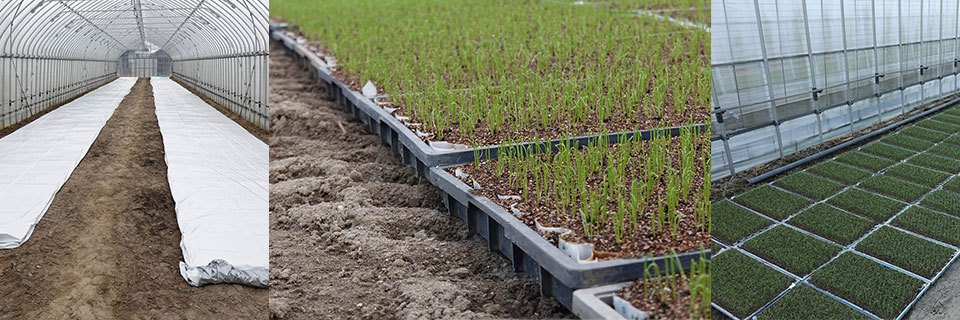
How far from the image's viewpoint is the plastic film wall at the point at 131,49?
4062mm

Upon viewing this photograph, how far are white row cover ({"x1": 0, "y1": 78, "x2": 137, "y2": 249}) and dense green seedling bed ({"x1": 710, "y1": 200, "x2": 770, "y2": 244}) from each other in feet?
10.2

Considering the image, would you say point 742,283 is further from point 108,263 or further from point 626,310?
point 108,263

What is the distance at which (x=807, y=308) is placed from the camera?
310 centimetres

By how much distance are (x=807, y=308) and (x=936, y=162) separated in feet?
7.23

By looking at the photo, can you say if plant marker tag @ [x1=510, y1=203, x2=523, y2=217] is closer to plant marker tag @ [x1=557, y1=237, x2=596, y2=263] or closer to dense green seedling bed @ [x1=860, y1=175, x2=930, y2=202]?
plant marker tag @ [x1=557, y1=237, x2=596, y2=263]

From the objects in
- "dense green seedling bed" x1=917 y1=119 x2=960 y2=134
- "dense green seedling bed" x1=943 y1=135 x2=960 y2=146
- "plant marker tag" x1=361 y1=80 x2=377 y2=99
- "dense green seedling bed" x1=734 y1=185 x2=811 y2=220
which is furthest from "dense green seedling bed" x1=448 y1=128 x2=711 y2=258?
"plant marker tag" x1=361 y1=80 x2=377 y2=99

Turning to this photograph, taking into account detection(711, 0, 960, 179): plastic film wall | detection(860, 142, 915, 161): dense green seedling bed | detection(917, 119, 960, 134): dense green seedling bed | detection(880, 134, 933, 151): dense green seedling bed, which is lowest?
detection(860, 142, 915, 161): dense green seedling bed

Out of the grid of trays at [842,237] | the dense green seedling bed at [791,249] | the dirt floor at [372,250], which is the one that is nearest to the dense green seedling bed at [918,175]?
the grid of trays at [842,237]

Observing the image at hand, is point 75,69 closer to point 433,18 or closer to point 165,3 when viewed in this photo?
point 165,3

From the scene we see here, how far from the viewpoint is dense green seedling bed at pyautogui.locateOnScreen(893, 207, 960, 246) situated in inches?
147

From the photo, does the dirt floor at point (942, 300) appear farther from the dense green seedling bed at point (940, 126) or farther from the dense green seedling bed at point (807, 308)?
the dense green seedling bed at point (940, 126)

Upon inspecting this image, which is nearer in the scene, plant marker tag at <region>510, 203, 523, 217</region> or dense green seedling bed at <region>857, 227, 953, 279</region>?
dense green seedling bed at <region>857, 227, 953, 279</region>

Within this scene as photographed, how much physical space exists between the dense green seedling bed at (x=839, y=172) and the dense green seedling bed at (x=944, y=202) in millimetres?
362

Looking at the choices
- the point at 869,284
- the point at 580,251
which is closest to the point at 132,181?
the point at 580,251
